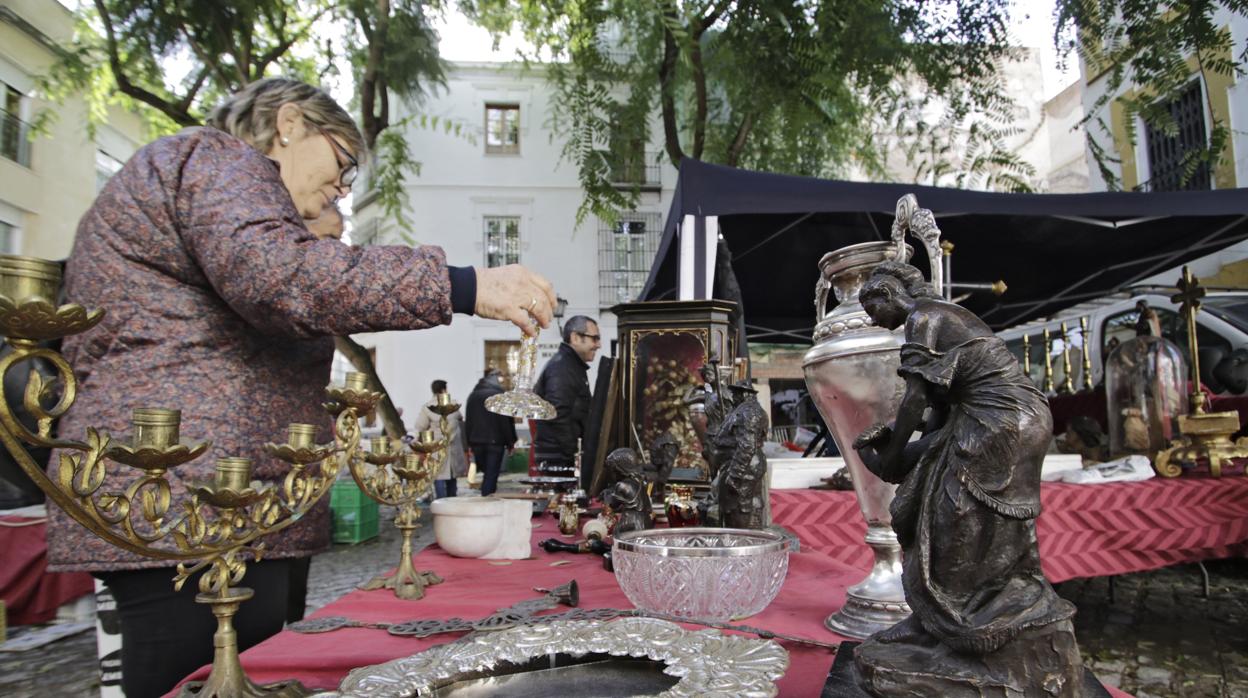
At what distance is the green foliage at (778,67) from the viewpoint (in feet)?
18.9

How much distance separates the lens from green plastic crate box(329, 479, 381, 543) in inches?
257

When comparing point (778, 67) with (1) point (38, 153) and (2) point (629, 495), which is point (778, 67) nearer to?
(2) point (629, 495)

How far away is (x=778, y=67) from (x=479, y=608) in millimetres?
5925

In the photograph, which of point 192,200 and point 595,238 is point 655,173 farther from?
point 192,200

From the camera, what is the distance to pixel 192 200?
1056mm

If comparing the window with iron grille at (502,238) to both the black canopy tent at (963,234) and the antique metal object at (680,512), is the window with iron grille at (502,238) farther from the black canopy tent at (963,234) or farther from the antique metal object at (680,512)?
the antique metal object at (680,512)

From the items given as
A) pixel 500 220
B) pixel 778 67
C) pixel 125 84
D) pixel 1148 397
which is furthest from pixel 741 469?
pixel 500 220

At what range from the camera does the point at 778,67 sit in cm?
613

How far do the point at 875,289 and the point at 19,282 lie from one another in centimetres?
77

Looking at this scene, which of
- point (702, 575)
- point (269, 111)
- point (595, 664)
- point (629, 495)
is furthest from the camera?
point (629, 495)

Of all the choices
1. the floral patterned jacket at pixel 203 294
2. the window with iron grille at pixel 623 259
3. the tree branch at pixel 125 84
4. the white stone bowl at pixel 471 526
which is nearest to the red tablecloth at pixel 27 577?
the white stone bowl at pixel 471 526

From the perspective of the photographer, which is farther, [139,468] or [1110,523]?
[1110,523]

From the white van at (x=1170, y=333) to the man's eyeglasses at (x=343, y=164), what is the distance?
12.2ft

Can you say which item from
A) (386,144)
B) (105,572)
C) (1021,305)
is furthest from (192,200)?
(1021,305)
